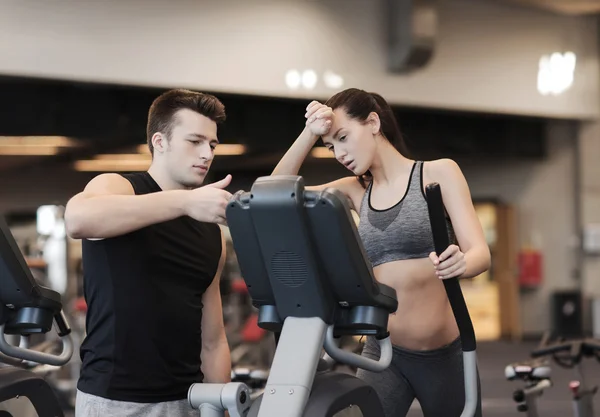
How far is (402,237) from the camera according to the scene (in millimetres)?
2195

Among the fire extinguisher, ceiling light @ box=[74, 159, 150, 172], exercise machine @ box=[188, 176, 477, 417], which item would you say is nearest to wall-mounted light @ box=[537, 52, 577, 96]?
the fire extinguisher

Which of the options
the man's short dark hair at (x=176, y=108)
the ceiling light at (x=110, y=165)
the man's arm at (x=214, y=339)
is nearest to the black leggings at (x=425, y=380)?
the man's arm at (x=214, y=339)

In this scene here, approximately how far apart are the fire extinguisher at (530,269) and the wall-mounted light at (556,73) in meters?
2.21

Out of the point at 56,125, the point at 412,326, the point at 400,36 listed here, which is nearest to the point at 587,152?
the point at 400,36

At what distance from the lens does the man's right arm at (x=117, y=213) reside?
5.82 feet

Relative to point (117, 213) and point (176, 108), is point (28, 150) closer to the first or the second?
point (176, 108)

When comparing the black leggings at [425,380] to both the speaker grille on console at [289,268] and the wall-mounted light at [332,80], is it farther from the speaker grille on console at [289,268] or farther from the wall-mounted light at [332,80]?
the wall-mounted light at [332,80]

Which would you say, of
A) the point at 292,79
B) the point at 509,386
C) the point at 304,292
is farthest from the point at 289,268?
the point at 292,79

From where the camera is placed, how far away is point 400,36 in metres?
8.59

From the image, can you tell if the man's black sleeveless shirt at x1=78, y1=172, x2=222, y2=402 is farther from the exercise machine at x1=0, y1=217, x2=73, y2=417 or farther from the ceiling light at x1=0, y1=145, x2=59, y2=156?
the ceiling light at x1=0, y1=145, x2=59, y2=156

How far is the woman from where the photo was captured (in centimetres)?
214

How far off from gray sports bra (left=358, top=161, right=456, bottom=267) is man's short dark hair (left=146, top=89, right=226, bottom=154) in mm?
492

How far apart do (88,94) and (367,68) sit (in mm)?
2777

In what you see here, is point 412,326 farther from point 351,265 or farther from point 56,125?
point 56,125
